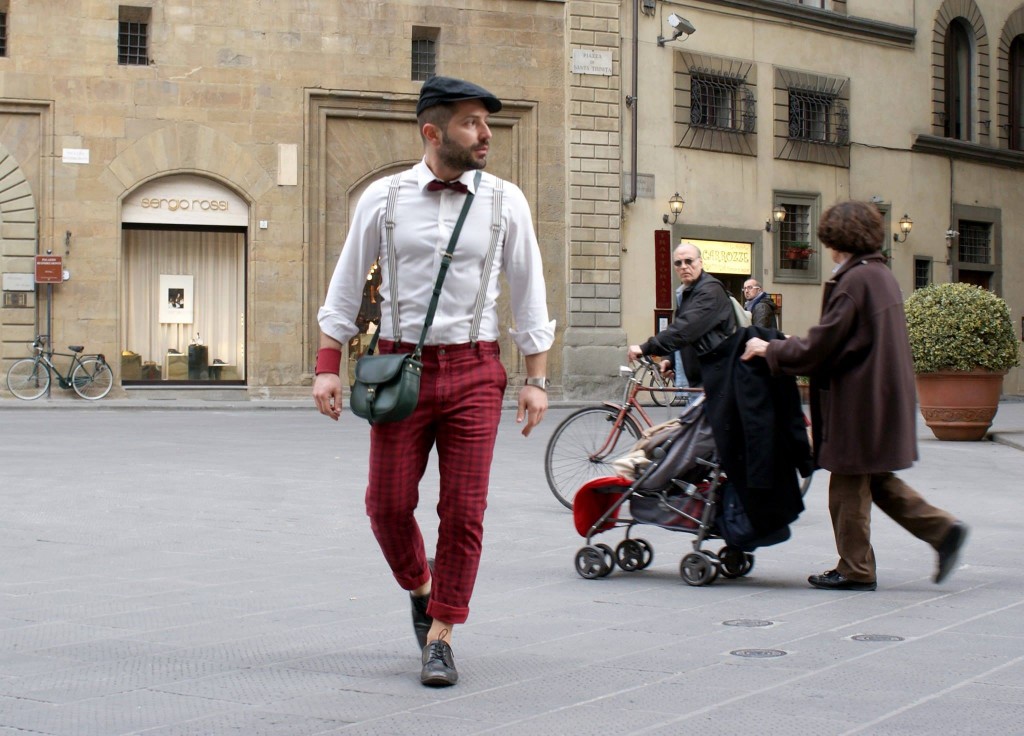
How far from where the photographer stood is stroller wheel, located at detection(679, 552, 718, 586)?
6.91m

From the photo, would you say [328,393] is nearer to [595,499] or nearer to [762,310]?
[595,499]

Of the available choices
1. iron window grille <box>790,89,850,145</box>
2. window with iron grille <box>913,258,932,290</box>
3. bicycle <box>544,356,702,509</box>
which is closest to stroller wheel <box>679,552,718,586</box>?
bicycle <box>544,356,702,509</box>

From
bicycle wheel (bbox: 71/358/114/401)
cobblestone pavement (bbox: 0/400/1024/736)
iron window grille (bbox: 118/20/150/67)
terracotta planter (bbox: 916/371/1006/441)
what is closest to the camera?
cobblestone pavement (bbox: 0/400/1024/736)

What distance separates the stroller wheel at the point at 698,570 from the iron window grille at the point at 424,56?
21.9m

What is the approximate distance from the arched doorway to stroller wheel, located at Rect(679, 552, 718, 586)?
20708mm

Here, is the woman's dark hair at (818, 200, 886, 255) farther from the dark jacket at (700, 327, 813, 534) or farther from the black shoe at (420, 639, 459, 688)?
the black shoe at (420, 639, 459, 688)

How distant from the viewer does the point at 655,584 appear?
7055 millimetres

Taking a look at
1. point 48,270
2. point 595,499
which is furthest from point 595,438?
point 48,270

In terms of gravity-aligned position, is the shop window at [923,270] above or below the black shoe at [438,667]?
above

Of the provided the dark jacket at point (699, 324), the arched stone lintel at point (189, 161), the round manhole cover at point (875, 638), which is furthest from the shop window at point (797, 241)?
the round manhole cover at point (875, 638)

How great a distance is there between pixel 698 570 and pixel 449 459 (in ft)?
7.68

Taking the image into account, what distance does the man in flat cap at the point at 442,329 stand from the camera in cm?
489

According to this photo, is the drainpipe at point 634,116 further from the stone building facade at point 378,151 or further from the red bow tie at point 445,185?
the red bow tie at point 445,185

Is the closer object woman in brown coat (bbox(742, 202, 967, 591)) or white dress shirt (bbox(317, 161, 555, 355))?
white dress shirt (bbox(317, 161, 555, 355))
